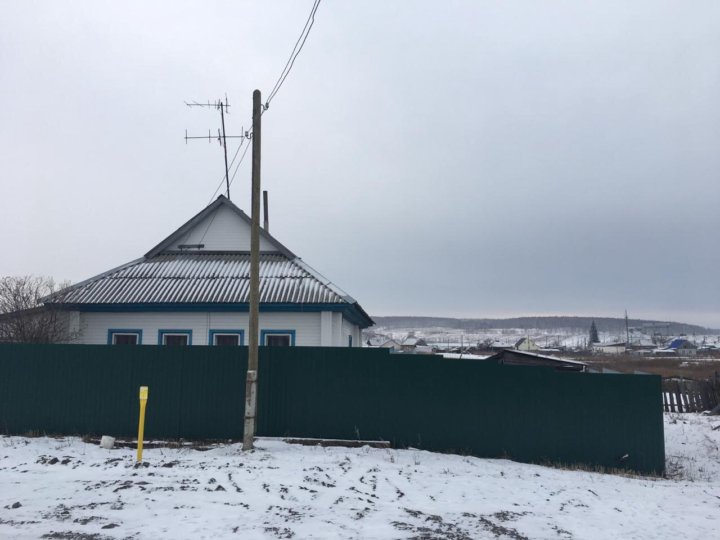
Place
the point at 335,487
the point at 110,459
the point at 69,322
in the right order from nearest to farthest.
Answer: the point at 335,487 < the point at 110,459 < the point at 69,322

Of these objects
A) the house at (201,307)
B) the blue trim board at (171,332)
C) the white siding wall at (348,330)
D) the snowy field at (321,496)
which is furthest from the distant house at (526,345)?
the snowy field at (321,496)

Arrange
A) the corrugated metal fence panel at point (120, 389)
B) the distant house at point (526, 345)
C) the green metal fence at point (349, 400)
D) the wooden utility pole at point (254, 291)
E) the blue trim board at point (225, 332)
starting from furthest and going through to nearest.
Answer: the distant house at point (526, 345) < the blue trim board at point (225, 332) < the corrugated metal fence panel at point (120, 389) < the green metal fence at point (349, 400) < the wooden utility pole at point (254, 291)

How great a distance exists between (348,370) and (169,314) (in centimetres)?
705

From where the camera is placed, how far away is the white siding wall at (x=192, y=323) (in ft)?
52.9

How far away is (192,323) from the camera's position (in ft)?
53.9

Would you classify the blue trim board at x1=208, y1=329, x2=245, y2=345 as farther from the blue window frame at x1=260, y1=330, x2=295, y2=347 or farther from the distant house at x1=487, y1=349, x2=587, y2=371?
the distant house at x1=487, y1=349, x2=587, y2=371

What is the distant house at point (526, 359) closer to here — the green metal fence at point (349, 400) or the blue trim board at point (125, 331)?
the green metal fence at point (349, 400)

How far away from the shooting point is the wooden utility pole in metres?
10.6

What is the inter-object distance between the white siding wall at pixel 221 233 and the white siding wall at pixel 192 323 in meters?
3.52

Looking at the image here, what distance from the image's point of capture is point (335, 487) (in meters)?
8.45

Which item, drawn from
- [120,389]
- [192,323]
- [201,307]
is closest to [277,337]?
[201,307]

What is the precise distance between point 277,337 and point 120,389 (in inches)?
199

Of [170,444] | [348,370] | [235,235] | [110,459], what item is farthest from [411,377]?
[235,235]

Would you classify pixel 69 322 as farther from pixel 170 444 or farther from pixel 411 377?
pixel 411 377
